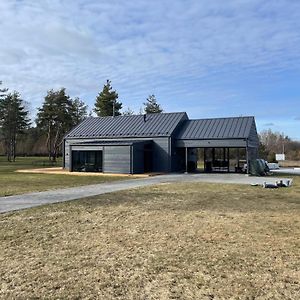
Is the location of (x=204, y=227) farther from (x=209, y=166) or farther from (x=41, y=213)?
(x=209, y=166)

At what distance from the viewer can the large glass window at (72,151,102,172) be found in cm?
2677

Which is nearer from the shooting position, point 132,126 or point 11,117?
point 132,126

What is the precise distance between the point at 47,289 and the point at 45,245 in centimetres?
191

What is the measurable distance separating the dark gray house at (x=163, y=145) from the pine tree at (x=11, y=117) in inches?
896

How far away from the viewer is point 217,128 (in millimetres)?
26547

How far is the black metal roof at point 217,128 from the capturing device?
2542 cm

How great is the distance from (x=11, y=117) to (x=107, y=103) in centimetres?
1308

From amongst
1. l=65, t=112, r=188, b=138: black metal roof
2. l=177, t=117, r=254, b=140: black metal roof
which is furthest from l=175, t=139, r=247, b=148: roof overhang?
l=65, t=112, r=188, b=138: black metal roof

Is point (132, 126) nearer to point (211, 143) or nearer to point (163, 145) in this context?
point (163, 145)

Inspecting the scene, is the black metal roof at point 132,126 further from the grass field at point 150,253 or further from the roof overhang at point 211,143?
the grass field at point 150,253

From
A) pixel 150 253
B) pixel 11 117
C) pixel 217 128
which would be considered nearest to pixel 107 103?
pixel 11 117

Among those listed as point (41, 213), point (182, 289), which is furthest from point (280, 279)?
point (41, 213)

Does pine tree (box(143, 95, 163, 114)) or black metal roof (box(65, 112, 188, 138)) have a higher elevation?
pine tree (box(143, 95, 163, 114))

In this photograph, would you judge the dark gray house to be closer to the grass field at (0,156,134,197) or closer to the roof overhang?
the roof overhang
